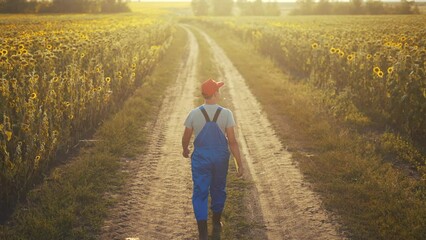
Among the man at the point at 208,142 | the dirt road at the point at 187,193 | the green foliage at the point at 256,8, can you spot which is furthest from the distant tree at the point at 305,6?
the man at the point at 208,142

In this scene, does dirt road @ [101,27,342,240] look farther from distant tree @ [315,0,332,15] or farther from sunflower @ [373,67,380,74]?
distant tree @ [315,0,332,15]

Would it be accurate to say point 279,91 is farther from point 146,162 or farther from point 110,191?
point 110,191

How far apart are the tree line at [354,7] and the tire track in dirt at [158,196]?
87994mm

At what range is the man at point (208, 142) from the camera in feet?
15.6

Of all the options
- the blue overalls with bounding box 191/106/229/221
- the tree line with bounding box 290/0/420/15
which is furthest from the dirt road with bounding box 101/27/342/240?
the tree line with bounding box 290/0/420/15

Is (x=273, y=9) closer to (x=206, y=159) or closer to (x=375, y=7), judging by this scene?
(x=375, y=7)

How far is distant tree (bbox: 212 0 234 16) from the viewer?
353 feet

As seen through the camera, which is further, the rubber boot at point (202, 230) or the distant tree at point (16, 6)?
the distant tree at point (16, 6)

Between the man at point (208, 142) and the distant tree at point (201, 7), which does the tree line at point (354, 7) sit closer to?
the distant tree at point (201, 7)

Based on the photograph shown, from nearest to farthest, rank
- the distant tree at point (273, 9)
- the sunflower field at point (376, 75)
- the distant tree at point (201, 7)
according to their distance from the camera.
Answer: the sunflower field at point (376, 75)
the distant tree at point (273, 9)
the distant tree at point (201, 7)

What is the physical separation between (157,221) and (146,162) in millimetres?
2463

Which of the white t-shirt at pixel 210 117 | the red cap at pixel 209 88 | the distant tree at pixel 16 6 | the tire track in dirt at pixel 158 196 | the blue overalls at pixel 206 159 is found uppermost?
the distant tree at pixel 16 6

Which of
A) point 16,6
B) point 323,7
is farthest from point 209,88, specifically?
point 323,7

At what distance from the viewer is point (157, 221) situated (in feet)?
18.4
